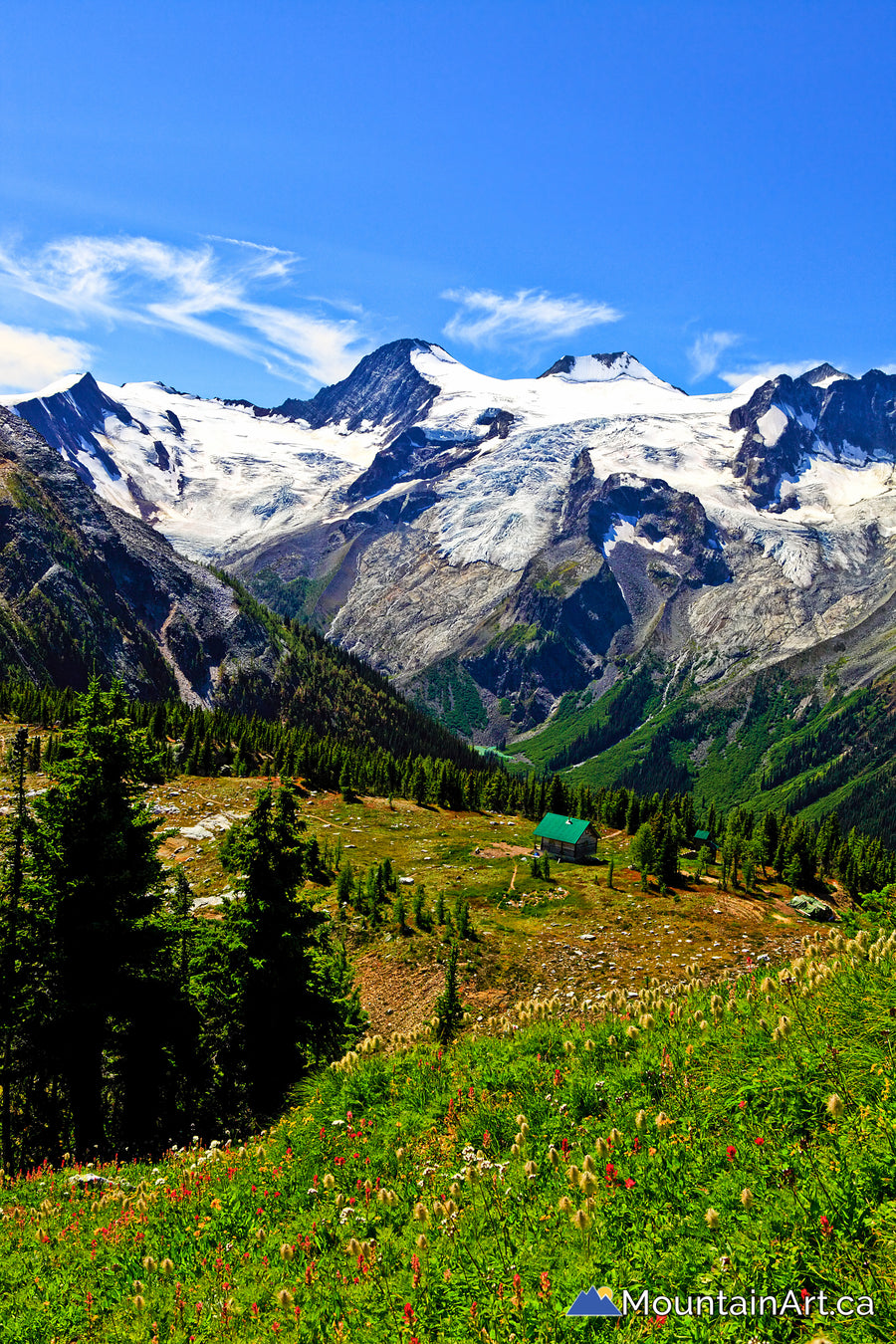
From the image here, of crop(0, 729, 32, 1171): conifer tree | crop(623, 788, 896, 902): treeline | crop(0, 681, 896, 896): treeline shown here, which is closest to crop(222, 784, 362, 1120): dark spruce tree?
crop(0, 729, 32, 1171): conifer tree

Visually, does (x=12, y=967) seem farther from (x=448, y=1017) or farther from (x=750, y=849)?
(x=750, y=849)

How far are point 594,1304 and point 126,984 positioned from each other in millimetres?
16857

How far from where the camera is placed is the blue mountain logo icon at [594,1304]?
15.8 ft

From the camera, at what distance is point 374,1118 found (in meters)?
10.0

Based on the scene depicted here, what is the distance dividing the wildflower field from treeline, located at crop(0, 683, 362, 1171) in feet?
22.0

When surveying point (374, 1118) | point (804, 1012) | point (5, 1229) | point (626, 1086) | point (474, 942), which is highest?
point (804, 1012)

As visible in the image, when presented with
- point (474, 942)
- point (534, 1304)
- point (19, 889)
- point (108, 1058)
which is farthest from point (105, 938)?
point (474, 942)

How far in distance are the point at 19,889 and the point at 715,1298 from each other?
18.9 m

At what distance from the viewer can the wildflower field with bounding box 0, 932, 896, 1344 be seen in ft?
16.5

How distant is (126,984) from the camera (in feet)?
59.5

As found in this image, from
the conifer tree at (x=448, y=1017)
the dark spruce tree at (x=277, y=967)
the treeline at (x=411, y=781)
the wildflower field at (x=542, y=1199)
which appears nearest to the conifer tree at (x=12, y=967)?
the dark spruce tree at (x=277, y=967)

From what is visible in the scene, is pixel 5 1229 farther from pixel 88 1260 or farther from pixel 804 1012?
pixel 804 1012

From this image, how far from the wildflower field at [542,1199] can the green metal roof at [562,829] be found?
187 ft

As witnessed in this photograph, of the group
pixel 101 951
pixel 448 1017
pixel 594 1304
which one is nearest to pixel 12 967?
pixel 101 951
